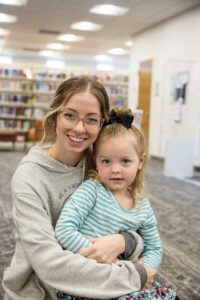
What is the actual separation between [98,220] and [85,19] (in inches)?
300

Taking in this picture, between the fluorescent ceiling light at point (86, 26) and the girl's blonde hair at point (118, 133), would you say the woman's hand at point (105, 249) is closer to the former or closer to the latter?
the girl's blonde hair at point (118, 133)

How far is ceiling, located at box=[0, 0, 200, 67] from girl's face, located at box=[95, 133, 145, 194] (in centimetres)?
601

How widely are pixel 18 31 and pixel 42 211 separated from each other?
976cm

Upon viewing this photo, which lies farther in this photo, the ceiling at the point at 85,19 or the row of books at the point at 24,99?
the row of books at the point at 24,99

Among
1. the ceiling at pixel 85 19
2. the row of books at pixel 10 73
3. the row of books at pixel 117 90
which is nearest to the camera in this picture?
the ceiling at pixel 85 19

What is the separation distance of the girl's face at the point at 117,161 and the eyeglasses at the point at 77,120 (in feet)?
0.23

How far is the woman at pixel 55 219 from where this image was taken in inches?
39.6

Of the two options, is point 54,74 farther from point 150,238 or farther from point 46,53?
point 150,238

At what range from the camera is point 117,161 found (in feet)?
4.00

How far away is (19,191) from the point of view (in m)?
1.07

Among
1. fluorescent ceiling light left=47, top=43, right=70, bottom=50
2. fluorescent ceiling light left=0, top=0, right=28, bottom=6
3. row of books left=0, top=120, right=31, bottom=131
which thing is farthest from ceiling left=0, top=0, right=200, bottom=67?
row of books left=0, top=120, right=31, bottom=131

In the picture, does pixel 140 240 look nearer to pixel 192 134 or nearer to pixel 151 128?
pixel 192 134

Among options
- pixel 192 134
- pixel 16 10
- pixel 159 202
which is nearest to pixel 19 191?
pixel 159 202

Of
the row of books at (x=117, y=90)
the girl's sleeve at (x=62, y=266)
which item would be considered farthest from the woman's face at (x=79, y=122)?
the row of books at (x=117, y=90)
